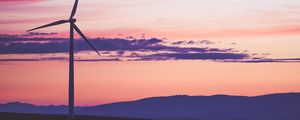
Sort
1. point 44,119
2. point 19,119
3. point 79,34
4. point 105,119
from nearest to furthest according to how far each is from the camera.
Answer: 1. point 79,34
2. point 19,119
3. point 44,119
4. point 105,119

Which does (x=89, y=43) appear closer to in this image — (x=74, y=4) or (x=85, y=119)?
(x=74, y=4)

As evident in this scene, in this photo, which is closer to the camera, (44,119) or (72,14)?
(72,14)

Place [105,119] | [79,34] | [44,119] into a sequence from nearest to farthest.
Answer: [79,34]
[44,119]
[105,119]

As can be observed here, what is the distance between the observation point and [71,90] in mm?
104438

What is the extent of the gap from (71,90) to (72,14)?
34.2 ft

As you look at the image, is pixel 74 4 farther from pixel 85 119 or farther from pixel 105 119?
pixel 105 119

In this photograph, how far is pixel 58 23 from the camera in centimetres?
11000

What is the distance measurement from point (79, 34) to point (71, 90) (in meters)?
8.04

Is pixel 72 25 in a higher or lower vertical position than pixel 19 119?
higher

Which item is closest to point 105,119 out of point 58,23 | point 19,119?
point 19,119

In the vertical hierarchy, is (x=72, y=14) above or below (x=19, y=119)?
above

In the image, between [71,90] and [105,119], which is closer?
[71,90]

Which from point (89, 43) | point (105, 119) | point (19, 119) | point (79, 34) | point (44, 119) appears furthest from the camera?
point (105, 119)

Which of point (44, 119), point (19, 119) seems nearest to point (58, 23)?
point (19, 119)
